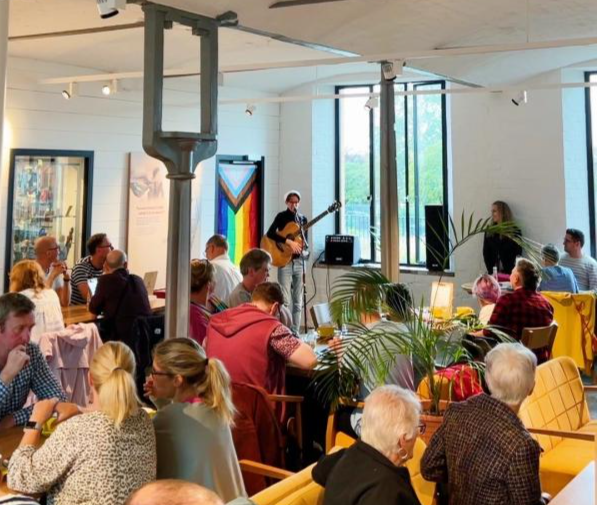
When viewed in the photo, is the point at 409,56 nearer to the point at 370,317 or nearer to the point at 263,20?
the point at 263,20

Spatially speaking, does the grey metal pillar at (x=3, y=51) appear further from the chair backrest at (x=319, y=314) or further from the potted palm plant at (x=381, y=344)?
the chair backrest at (x=319, y=314)

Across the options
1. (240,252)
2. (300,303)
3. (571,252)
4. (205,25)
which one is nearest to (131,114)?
(240,252)

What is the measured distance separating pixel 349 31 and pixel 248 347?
131 inches

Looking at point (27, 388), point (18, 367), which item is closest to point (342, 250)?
point (27, 388)

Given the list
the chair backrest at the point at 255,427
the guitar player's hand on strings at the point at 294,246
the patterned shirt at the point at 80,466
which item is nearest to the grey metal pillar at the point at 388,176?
the guitar player's hand on strings at the point at 294,246

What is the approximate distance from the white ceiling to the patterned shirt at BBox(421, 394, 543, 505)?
322cm

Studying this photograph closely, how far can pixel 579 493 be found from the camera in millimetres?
2363

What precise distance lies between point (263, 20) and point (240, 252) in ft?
16.3

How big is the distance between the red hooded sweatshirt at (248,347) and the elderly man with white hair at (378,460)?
1401 mm

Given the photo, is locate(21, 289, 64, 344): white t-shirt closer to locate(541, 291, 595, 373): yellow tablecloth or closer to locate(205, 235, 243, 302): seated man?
locate(205, 235, 243, 302): seated man

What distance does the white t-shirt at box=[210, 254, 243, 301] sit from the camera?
237 inches

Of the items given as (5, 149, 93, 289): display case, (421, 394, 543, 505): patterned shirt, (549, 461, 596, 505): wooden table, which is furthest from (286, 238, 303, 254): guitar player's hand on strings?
(549, 461, 596, 505): wooden table

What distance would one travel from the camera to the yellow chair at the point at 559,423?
10.8 feet

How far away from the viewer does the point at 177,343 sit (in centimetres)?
264
